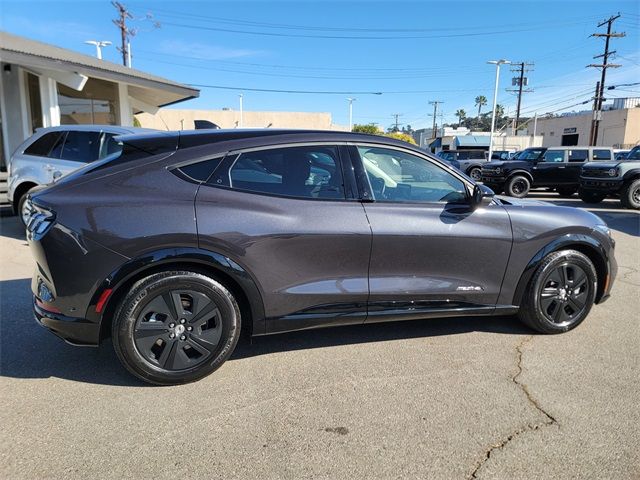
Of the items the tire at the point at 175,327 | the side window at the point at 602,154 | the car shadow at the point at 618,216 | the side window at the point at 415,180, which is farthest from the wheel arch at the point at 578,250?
the side window at the point at 602,154

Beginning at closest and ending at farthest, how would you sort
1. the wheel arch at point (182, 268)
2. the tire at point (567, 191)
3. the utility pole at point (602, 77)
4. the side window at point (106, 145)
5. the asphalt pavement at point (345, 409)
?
the asphalt pavement at point (345, 409), the wheel arch at point (182, 268), the side window at point (106, 145), the tire at point (567, 191), the utility pole at point (602, 77)

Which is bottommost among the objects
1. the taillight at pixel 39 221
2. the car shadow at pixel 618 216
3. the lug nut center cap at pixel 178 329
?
the car shadow at pixel 618 216

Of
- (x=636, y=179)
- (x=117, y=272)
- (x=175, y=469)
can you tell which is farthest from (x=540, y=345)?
(x=636, y=179)

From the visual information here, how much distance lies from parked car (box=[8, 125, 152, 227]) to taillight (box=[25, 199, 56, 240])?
4.76m

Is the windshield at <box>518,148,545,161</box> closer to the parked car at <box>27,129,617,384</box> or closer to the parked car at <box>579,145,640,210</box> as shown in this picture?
the parked car at <box>579,145,640,210</box>

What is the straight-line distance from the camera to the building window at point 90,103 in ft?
52.2

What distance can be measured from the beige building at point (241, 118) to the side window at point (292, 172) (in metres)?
42.3

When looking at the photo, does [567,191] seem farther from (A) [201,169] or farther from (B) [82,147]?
(A) [201,169]

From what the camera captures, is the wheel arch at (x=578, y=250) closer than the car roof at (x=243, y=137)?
No

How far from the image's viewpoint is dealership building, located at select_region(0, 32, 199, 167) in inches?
455

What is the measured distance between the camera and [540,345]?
3.90 meters

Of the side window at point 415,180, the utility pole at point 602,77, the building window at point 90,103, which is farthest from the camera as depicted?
the utility pole at point 602,77

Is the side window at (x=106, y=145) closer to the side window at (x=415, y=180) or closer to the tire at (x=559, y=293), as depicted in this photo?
the side window at (x=415, y=180)

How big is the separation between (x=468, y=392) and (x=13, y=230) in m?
8.42
